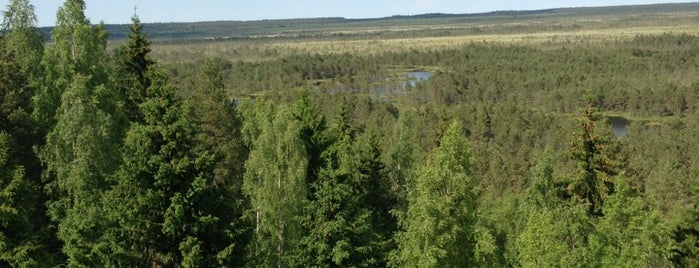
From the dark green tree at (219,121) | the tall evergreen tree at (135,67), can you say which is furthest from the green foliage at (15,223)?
the dark green tree at (219,121)

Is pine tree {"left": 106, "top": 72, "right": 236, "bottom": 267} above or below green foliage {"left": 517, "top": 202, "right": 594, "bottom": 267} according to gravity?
above

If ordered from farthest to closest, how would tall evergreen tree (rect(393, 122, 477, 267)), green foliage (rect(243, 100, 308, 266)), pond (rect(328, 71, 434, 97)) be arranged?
1. pond (rect(328, 71, 434, 97))
2. green foliage (rect(243, 100, 308, 266))
3. tall evergreen tree (rect(393, 122, 477, 267))

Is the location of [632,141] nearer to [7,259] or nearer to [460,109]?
[460,109]

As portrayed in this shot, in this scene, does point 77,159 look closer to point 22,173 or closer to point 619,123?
point 22,173

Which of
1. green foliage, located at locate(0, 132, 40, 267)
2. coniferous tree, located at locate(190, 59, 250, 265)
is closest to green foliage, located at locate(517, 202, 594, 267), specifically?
green foliage, located at locate(0, 132, 40, 267)

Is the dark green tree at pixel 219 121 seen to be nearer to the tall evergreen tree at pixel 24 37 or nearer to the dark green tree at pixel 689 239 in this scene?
the tall evergreen tree at pixel 24 37

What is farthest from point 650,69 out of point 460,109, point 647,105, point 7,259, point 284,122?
point 7,259

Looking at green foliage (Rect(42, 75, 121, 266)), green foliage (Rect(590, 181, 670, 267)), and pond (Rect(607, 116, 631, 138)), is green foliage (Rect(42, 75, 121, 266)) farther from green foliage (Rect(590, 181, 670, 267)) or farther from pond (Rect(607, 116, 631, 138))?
pond (Rect(607, 116, 631, 138))

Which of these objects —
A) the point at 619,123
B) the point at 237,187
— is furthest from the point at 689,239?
the point at 619,123
